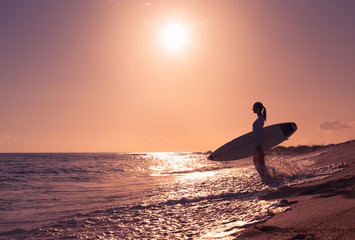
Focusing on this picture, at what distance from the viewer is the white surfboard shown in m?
11.0

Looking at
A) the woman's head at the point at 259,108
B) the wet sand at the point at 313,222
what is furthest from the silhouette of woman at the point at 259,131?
the wet sand at the point at 313,222

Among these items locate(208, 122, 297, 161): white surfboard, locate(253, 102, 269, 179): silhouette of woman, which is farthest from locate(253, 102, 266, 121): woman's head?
locate(208, 122, 297, 161): white surfboard

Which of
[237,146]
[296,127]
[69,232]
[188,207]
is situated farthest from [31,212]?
[296,127]

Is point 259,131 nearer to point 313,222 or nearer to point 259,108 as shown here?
point 259,108

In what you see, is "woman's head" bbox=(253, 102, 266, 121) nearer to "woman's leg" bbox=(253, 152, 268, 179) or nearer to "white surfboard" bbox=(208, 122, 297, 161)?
"woman's leg" bbox=(253, 152, 268, 179)

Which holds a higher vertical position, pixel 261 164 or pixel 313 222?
pixel 261 164

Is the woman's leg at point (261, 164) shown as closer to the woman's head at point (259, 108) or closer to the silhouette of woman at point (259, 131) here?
the silhouette of woman at point (259, 131)

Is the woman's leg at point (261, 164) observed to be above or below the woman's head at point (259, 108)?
below

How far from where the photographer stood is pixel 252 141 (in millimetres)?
10922

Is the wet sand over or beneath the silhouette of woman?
beneath

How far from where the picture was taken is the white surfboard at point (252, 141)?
431 inches

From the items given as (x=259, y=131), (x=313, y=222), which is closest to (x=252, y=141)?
(x=259, y=131)

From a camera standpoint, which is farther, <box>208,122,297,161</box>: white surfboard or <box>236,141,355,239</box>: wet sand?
<box>208,122,297,161</box>: white surfboard

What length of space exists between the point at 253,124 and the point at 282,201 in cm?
498
